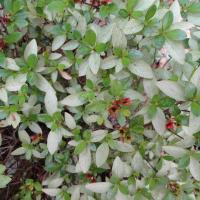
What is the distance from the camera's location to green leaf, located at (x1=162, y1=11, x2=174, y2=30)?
998 mm

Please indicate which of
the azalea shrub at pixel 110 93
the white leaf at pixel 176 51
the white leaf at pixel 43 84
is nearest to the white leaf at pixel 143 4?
the azalea shrub at pixel 110 93

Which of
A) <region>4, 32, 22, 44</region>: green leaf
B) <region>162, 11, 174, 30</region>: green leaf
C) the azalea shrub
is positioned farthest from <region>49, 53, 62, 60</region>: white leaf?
<region>162, 11, 174, 30</region>: green leaf

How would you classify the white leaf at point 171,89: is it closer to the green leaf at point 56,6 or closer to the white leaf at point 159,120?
the white leaf at point 159,120

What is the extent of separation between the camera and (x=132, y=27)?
103cm

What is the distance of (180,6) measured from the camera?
117 centimetres

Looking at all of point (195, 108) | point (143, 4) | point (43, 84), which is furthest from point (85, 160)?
point (143, 4)

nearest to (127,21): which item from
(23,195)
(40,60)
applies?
(40,60)

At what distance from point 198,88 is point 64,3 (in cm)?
43

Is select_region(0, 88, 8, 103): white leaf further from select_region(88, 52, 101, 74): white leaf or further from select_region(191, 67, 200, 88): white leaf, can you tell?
select_region(191, 67, 200, 88): white leaf

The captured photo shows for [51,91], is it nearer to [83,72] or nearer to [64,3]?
[83,72]

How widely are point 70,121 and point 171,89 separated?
1.05 ft

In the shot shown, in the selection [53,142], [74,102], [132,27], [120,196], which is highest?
[132,27]

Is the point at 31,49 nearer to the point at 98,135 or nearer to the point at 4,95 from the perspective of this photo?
the point at 4,95

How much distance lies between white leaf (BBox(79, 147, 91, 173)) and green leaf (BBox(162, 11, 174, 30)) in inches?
16.0
